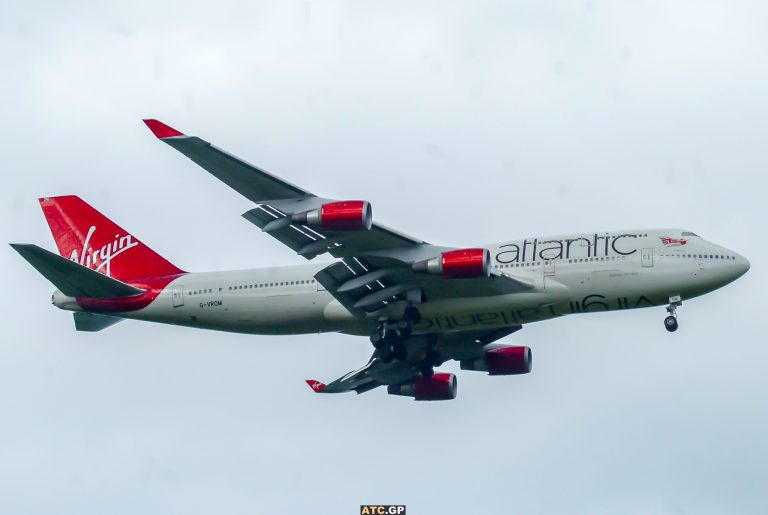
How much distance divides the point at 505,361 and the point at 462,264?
1058 cm

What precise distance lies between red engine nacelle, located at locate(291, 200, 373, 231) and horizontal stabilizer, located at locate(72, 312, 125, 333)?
1260 centimetres

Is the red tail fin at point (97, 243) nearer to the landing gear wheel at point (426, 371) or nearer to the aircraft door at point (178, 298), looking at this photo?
the aircraft door at point (178, 298)

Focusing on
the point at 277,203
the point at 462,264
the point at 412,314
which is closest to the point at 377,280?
the point at 412,314

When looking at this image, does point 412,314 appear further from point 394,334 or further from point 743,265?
point 743,265

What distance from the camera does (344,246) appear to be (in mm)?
54938

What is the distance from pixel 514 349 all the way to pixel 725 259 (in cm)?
1170

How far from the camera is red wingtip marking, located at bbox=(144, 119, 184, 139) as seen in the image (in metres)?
49.7

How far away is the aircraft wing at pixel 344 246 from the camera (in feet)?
167

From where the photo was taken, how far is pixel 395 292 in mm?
56750

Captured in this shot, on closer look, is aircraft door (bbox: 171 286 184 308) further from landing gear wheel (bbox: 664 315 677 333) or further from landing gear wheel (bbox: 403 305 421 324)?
landing gear wheel (bbox: 664 315 677 333)

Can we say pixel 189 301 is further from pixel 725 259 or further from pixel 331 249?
pixel 725 259

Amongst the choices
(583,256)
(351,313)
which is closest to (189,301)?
(351,313)

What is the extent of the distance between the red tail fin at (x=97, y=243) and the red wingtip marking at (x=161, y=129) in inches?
506

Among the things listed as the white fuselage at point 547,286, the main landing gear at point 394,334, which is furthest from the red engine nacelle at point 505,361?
the main landing gear at point 394,334
